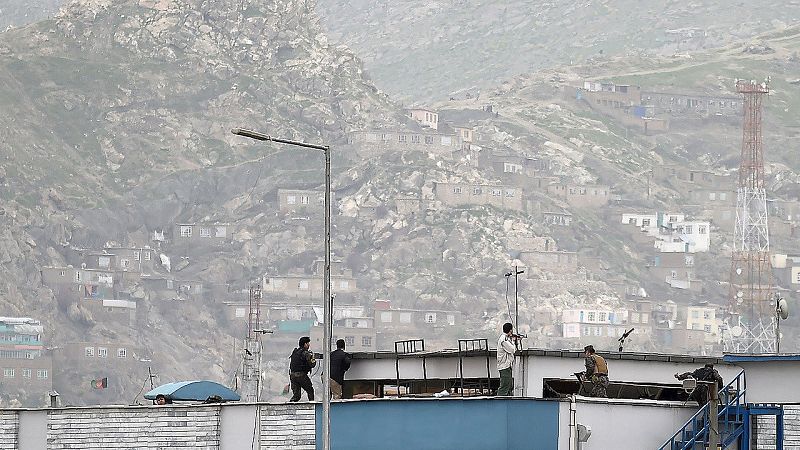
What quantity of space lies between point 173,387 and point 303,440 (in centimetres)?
500

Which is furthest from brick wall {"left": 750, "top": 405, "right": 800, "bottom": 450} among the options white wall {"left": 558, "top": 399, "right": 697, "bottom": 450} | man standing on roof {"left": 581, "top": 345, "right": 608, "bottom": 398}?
man standing on roof {"left": 581, "top": 345, "right": 608, "bottom": 398}

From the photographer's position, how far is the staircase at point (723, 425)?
27.8m

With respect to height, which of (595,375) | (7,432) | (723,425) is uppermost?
(595,375)

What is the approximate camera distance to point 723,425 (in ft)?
93.1

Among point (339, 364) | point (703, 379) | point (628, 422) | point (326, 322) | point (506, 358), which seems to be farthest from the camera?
point (339, 364)

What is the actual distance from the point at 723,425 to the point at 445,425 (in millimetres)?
4221

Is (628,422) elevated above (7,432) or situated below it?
above

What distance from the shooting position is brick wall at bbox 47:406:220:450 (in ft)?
96.8

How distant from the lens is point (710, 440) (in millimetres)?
26672

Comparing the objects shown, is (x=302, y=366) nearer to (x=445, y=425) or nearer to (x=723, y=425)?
(x=445, y=425)

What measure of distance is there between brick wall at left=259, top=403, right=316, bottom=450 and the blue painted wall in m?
0.21

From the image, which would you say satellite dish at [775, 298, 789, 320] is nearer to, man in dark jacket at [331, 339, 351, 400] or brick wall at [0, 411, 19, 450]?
man in dark jacket at [331, 339, 351, 400]

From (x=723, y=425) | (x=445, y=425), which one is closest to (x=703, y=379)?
(x=723, y=425)

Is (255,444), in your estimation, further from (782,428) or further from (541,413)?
(782,428)
